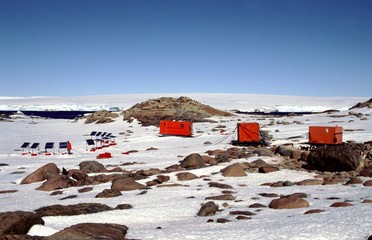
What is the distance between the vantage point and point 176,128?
35.4m

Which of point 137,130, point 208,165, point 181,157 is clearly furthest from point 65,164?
point 137,130

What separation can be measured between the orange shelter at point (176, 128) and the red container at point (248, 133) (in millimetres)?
8997

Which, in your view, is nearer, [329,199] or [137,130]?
[329,199]

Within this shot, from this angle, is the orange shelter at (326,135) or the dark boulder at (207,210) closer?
the dark boulder at (207,210)

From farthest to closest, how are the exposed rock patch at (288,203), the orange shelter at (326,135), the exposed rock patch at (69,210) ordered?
the orange shelter at (326,135)
the exposed rock patch at (288,203)
the exposed rock patch at (69,210)

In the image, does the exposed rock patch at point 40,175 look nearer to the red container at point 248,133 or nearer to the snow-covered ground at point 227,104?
the red container at point 248,133

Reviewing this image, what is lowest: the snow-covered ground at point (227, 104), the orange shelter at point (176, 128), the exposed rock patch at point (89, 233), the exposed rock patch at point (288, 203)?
the exposed rock patch at point (288, 203)

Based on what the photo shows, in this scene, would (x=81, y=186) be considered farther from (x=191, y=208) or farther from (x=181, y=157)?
(x=181, y=157)

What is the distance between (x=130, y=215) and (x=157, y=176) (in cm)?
588

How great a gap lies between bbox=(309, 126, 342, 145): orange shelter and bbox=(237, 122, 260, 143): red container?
13.0ft

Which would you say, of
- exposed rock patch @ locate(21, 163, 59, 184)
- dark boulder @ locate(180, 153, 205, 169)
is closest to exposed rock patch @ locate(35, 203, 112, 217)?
exposed rock patch @ locate(21, 163, 59, 184)

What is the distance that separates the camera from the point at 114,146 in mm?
30672

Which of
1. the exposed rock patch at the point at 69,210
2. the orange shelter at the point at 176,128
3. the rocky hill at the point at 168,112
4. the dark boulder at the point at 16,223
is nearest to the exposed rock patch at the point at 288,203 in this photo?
the exposed rock patch at the point at 69,210

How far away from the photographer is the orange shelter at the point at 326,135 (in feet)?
73.2
